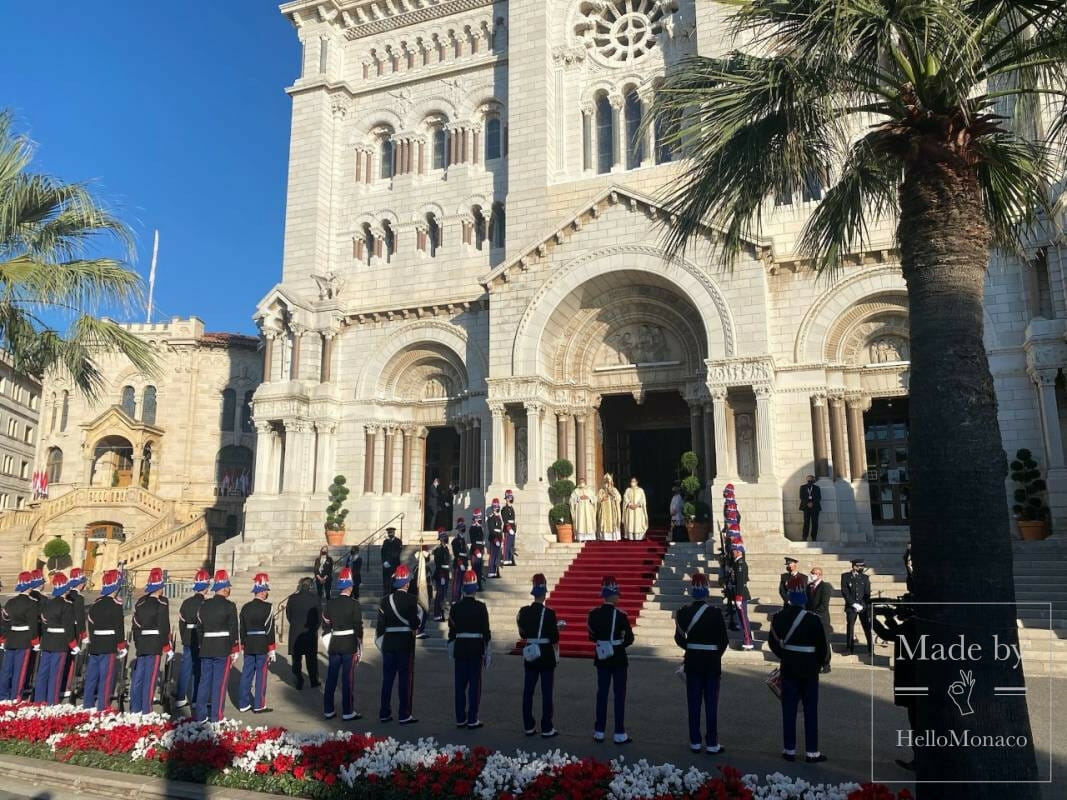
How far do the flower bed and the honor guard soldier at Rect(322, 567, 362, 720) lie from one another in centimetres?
157

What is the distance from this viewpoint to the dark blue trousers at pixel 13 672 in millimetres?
12039

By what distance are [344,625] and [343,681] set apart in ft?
2.60

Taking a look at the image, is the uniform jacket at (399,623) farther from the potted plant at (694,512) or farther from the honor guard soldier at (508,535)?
the potted plant at (694,512)

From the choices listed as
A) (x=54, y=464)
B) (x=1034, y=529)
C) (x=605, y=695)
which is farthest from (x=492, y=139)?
(x=54, y=464)

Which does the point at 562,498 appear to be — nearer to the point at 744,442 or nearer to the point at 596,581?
the point at 596,581

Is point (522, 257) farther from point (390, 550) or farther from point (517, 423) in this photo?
point (390, 550)

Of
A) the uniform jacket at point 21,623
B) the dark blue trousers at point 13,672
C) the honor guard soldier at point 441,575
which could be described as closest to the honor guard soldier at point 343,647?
the uniform jacket at point 21,623

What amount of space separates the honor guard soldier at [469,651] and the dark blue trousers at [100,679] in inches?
202

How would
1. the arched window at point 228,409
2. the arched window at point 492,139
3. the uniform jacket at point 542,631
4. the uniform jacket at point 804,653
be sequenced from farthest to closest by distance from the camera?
1. the arched window at point 228,409
2. the arched window at point 492,139
3. the uniform jacket at point 542,631
4. the uniform jacket at point 804,653

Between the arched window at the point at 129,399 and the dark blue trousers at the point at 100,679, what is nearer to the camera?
the dark blue trousers at the point at 100,679

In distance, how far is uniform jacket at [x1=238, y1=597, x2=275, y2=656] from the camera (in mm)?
11312

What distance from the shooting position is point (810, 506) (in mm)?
20781

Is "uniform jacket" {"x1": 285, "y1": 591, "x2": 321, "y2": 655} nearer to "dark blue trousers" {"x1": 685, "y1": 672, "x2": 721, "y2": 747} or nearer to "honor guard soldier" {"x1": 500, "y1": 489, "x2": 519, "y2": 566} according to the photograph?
"dark blue trousers" {"x1": 685, "y1": 672, "x2": 721, "y2": 747}

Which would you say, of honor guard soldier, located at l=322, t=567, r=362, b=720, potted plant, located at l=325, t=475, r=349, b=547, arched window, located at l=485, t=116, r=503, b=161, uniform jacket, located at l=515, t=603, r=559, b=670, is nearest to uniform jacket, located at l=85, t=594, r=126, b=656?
honor guard soldier, located at l=322, t=567, r=362, b=720
